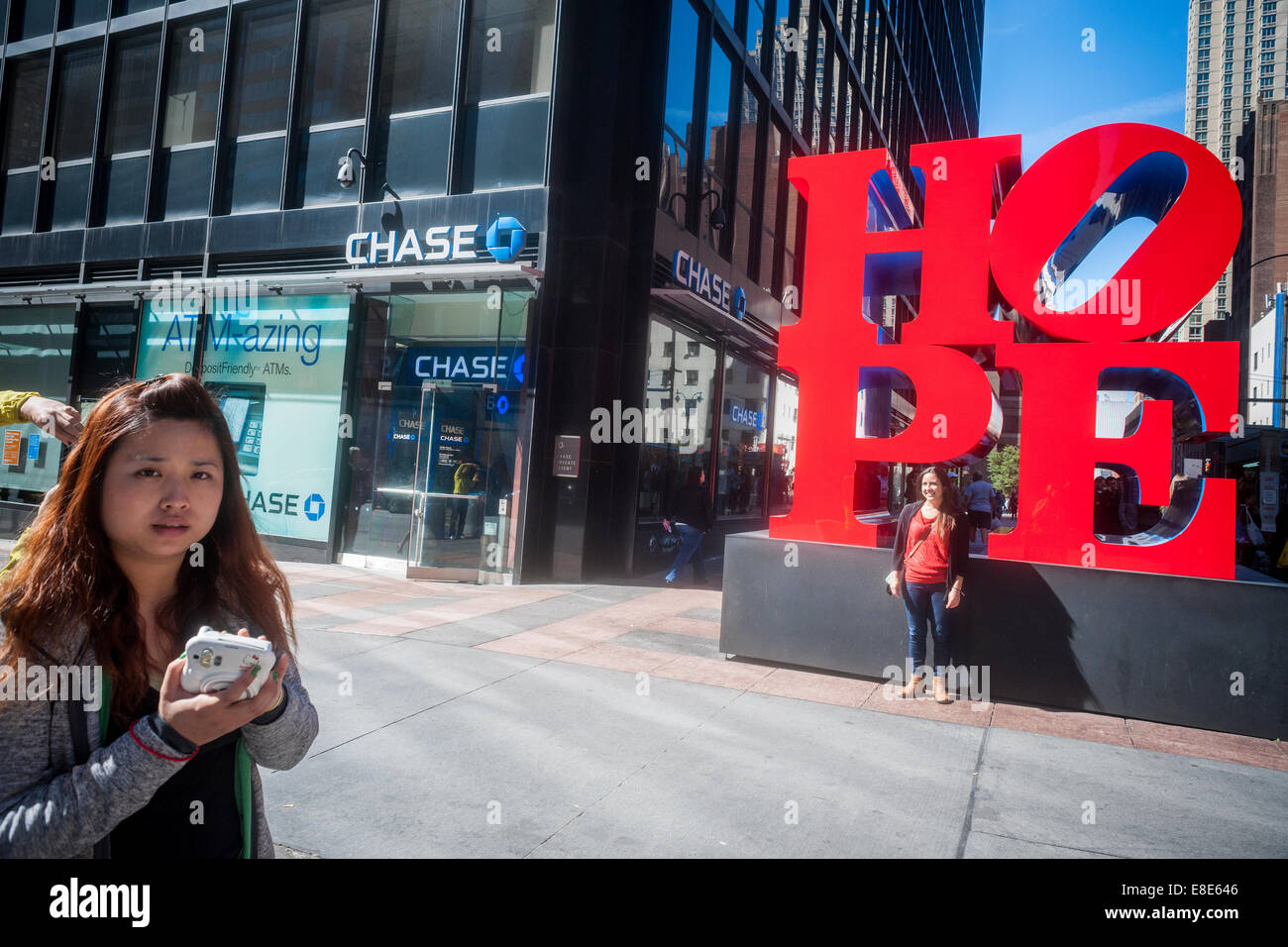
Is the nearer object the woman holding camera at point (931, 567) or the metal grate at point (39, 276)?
the woman holding camera at point (931, 567)

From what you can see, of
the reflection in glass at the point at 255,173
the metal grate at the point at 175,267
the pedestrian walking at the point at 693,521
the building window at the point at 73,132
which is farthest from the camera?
the building window at the point at 73,132

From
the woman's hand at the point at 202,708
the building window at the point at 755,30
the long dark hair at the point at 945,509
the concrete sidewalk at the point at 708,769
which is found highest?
the building window at the point at 755,30

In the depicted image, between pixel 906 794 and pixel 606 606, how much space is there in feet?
19.6

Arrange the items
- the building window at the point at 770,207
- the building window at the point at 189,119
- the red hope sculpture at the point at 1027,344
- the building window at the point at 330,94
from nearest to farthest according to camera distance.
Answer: the red hope sculpture at the point at 1027,344 → the building window at the point at 330,94 → the building window at the point at 189,119 → the building window at the point at 770,207

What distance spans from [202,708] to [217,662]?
0.09 metres

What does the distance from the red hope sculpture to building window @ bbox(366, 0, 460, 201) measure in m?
6.89

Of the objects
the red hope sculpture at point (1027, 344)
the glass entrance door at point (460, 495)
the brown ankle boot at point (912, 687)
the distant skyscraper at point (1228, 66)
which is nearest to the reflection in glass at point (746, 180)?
the glass entrance door at point (460, 495)

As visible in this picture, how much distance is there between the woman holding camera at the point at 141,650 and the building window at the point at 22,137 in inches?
763

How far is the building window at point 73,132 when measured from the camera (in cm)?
1589

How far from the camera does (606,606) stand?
10164 millimetres

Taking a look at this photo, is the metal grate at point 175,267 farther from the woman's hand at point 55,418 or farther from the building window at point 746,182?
the woman's hand at point 55,418

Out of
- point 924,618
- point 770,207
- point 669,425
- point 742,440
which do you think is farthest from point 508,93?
point 924,618

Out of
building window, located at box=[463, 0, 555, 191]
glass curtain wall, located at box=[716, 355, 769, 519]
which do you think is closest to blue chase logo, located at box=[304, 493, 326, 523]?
building window, located at box=[463, 0, 555, 191]

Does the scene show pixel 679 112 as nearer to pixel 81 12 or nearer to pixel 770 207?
pixel 770 207
